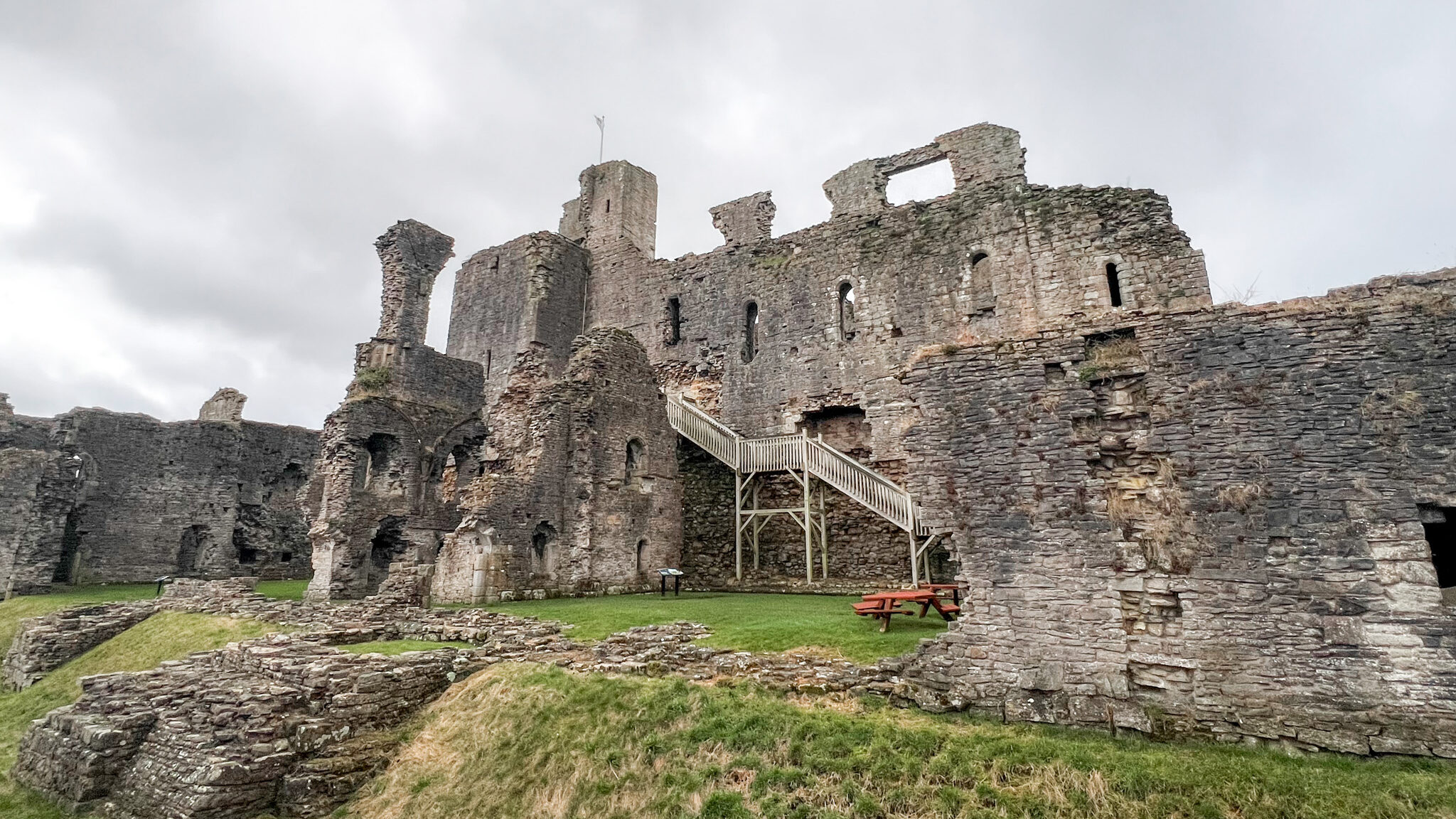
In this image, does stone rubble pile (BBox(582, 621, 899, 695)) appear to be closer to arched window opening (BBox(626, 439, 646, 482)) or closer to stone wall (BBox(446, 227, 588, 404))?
arched window opening (BBox(626, 439, 646, 482))

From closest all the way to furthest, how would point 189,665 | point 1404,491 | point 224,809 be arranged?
point 1404,491 < point 224,809 < point 189,665

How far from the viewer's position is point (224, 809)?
25.1ft

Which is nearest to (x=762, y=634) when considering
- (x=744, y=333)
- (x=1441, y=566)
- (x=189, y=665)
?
(x=1441, y=566)

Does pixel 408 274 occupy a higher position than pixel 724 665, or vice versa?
pixel 408 274

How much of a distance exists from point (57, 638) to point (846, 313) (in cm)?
2085

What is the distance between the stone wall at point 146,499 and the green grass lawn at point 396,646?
50.6ft

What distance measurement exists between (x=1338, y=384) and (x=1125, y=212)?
39.4 feet

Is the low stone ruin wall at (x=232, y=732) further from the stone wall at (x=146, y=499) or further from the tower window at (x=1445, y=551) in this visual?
the stone wall at (x=146, y=499)

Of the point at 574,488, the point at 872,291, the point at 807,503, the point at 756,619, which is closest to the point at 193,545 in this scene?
the point at 574,488

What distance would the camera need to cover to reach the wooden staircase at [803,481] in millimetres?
16766

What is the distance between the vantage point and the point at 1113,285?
17984mm

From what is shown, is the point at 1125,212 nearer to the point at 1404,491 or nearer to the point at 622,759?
the point at 1404,491

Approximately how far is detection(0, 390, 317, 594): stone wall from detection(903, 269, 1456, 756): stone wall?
24210 mm

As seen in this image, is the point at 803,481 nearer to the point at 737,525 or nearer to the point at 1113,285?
the point at 737,525
